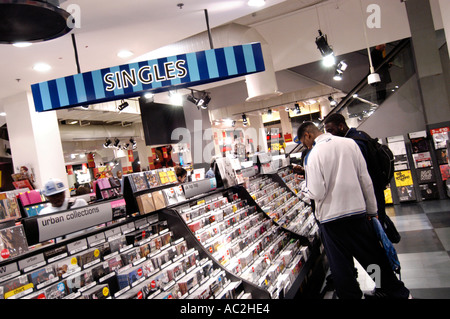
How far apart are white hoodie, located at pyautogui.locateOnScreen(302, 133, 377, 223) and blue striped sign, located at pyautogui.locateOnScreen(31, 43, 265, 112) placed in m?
2.30

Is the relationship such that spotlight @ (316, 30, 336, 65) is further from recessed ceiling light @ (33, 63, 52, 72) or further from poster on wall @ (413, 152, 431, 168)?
recessed ceiling light @ (33, 63, 52, 72)

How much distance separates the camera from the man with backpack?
11.3 ft

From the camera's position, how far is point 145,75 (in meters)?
4.71

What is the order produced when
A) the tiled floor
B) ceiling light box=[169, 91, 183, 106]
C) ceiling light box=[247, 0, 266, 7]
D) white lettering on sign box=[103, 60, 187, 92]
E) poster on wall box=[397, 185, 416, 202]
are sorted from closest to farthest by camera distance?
the tiled floor
white lettering on sign box=[103, 60, 187, 92]
ceiling light box=[247, 0, 266, 7]
poster on wall box=[397, 185, 416, 202]
ceiling light box=[169, 91, 183, 106]

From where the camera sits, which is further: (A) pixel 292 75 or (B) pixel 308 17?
(A) pixel 292 75

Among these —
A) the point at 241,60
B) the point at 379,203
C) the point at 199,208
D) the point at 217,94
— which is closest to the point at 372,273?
the point at 379,203

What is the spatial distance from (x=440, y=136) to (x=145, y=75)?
23.3 feet

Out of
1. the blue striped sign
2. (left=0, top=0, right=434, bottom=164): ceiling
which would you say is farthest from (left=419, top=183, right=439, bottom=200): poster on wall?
the blue striped sign

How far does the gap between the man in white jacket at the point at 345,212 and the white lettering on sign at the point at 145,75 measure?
254 centimetres

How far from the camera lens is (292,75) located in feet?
42.2

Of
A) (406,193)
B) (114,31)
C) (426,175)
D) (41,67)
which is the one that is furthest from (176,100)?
(426,175)

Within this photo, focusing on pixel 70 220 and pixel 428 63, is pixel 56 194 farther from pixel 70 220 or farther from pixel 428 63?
pixel 428 63

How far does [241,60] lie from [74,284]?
12.3 feet
